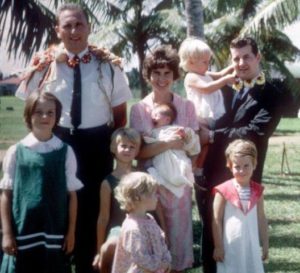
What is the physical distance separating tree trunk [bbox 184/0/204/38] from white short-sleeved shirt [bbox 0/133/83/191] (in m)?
5.77

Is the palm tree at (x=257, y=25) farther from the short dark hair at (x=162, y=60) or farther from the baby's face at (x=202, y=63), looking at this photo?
the short dark hair at (x=162, y=60)

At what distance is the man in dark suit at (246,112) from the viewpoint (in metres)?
5.12

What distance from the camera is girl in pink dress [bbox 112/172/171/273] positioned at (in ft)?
15.0

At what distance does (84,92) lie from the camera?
4977 mm

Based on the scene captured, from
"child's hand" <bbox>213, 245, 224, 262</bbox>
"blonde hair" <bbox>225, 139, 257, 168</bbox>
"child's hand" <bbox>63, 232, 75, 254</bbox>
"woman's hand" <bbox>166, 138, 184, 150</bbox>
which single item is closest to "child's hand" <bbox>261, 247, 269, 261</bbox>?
"child's hand" <bbox>213, 245, 224, 262</bbox>

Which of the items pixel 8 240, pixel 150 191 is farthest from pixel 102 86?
pixel 8 240

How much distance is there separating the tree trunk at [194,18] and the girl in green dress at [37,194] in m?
5.78

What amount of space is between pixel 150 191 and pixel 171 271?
878 mm

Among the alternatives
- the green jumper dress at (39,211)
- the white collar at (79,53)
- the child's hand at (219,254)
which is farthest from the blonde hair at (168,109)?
the child's hand at (219,254)

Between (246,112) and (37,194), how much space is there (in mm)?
1670

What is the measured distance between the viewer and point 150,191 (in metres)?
4.64

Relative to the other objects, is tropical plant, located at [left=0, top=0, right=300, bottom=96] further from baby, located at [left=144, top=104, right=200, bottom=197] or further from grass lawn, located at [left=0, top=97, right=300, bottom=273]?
baby, located at [left=144, top=104, right=200, bottom=197]

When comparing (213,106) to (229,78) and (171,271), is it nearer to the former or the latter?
(229,78)

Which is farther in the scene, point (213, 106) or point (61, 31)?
point (213, 106)
